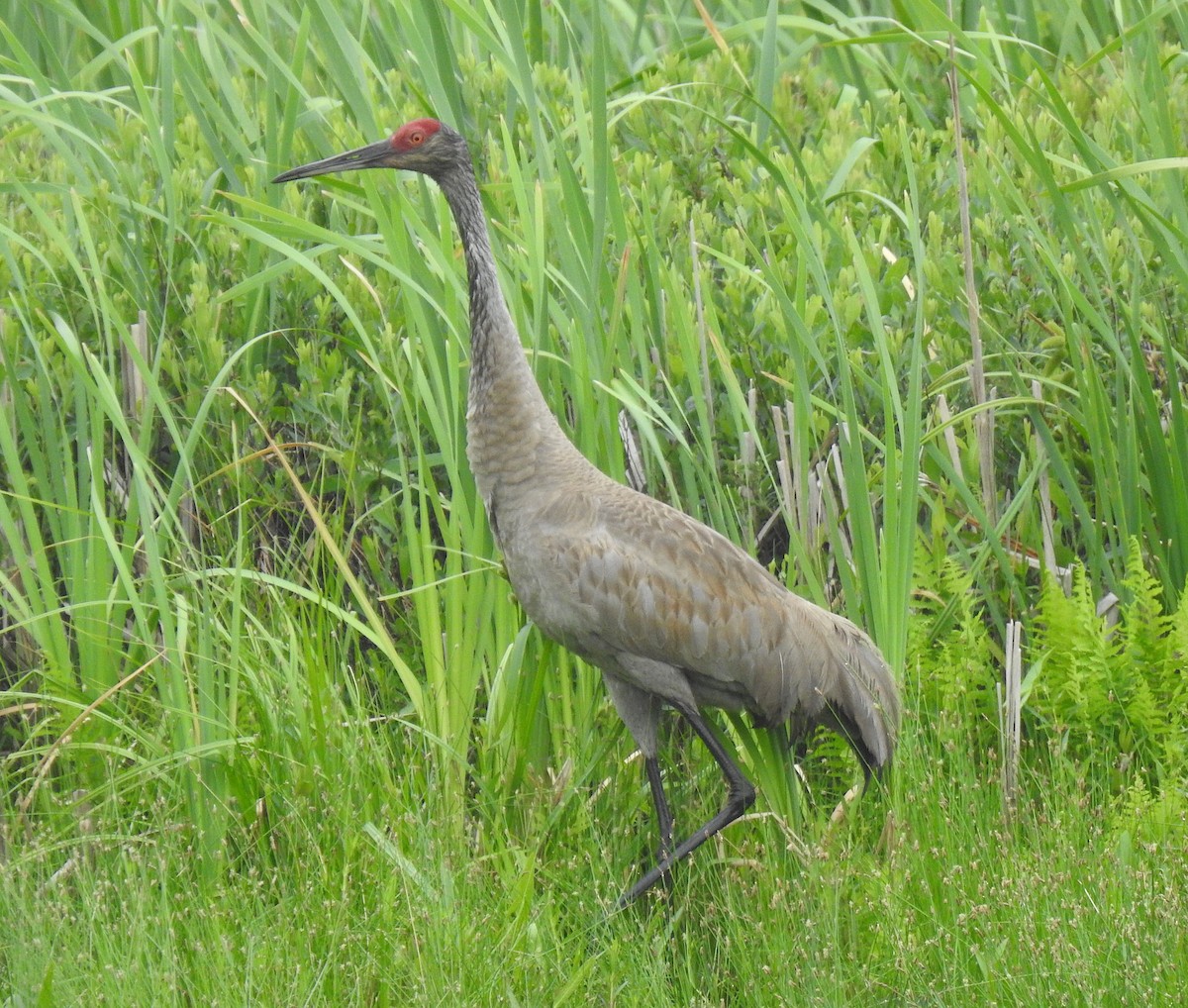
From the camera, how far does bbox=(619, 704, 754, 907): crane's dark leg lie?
3.73 metres

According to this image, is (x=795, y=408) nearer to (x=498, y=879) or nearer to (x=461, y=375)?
(x=461, y=375)

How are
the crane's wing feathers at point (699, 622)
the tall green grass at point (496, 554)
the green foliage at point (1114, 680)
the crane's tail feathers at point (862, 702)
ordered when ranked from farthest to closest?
the green foliage at point (1114, 680), the crane's tail feathers at point (862, 702), the crane's wing feathers at point (699, 622), the tall green grass at point (496, 554)

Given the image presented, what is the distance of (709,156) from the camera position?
5.00 m

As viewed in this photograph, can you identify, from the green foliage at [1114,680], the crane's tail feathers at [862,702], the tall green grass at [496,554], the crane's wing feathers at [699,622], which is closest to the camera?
the tall green grass at [496,554]

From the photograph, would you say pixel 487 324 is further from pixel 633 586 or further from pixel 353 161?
pixel 633 586

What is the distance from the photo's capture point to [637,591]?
3645mm

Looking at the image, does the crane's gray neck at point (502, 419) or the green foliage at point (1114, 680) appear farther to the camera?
the green foliage at point (1114, 680)

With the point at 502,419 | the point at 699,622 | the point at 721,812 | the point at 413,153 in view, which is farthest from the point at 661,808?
the point at 413,153

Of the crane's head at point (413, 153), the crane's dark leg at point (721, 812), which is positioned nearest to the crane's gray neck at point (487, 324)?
the crane's head at point (413, 153)

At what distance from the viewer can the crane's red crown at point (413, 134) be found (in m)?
3.81

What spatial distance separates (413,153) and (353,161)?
0.15 metres

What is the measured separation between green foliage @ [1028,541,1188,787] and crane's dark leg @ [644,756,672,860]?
0.97m

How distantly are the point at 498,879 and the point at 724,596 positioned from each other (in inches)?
34.0

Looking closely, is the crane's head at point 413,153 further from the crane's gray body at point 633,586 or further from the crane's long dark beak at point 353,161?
the crane's gray body at point 633,586
